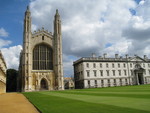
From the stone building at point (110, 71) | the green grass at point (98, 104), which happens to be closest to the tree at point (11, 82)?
the stone building at point (110, 71)

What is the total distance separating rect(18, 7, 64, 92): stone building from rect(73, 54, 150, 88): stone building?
10766 millimetres

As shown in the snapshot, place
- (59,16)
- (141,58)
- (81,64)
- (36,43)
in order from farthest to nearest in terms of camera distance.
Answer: (141,58) → (81,64) → (59,16) → (36,43)

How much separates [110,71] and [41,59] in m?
26.2

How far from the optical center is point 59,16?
55.2 m

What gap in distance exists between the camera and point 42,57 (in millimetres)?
52125

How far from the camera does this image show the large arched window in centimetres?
5106

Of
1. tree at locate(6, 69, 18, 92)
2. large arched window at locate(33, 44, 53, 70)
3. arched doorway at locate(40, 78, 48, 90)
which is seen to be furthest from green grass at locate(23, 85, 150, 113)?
tree at locate(6, 69, 18, 92)

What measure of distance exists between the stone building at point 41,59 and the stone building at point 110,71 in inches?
424

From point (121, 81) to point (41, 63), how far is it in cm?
3124

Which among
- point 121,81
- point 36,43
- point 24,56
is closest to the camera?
point 24,56

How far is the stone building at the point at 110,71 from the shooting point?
58.1 meters

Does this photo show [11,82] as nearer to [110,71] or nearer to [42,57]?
[42,57]

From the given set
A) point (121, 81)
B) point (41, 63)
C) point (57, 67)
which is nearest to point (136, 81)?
point (121, 81)

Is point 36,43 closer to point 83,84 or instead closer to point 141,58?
point 83,84
